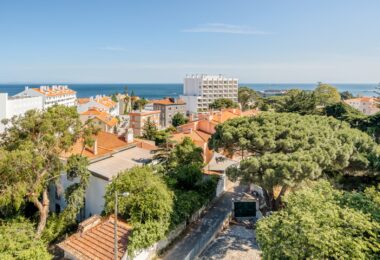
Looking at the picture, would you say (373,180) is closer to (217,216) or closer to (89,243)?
(217,216)

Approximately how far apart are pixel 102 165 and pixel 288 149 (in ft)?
44.3

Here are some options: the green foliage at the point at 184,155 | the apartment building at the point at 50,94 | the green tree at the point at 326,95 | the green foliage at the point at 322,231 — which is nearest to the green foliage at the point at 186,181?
the green foliage at the point at 184,155

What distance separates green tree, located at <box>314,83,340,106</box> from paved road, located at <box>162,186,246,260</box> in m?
68.4

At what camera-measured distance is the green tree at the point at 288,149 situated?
17073 millimetres

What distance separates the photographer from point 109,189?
1789 cm

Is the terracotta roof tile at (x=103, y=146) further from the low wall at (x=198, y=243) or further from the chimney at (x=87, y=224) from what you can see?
the low wall at (x=198, y=243)

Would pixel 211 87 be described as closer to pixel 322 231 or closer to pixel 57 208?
pixel 57 208

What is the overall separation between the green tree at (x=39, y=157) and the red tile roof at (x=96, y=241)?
3.34 meters

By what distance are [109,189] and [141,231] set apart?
412cm

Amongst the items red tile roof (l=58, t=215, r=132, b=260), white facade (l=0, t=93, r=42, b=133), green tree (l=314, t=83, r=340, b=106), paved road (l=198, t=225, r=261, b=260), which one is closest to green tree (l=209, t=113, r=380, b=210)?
paved road (l=198, t=225, r=261, b=260)

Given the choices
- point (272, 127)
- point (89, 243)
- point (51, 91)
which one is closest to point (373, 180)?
point (272, 127)

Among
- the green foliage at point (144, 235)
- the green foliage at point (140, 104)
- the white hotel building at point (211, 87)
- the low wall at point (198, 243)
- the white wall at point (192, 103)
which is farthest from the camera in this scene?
the white hotel building at point (211, 87)

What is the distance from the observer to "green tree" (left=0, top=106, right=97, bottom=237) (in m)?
15.7

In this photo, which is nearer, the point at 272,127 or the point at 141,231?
the point at 141,231
